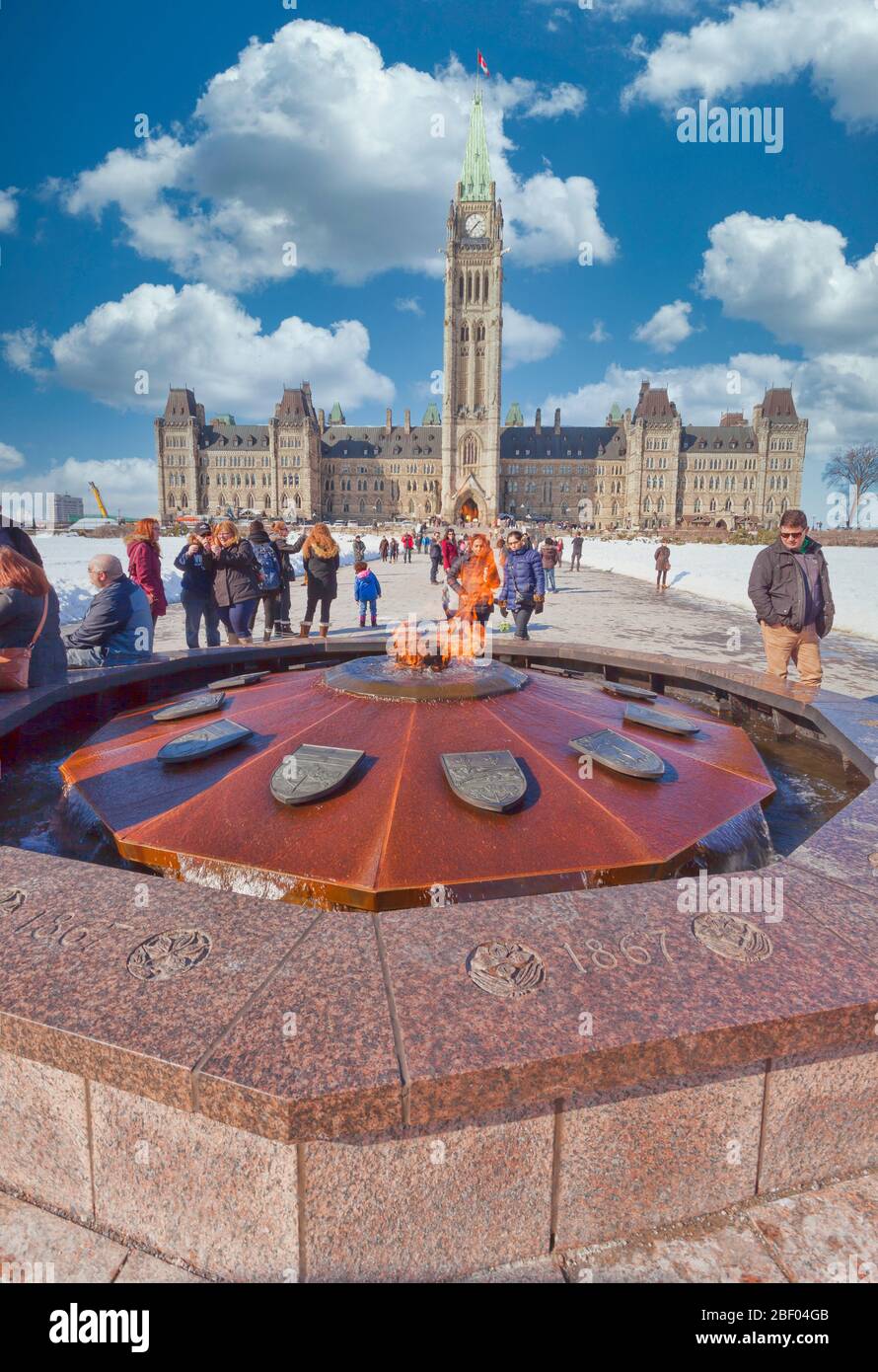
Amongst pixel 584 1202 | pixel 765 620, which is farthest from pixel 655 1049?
pixel 765 620

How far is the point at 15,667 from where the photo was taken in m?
3.96

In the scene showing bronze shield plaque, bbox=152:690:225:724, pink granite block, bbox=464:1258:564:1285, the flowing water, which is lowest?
pink granite block, bbox=464:1258:564:1285

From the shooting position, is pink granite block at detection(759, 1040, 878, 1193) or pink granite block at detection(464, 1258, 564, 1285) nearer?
pink granite block at detection(464, 1258, 564, 1285)

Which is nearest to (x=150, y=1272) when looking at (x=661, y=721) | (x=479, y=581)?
(x=661, y=721)

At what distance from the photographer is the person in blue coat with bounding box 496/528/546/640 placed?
353 inches

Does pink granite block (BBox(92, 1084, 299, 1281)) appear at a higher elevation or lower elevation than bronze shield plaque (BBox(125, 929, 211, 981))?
lower

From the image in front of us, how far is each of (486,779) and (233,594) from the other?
5.77m

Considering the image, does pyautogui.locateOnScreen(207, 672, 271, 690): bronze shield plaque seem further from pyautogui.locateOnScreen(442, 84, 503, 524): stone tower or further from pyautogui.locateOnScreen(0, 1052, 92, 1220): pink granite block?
pyautogui.locateOnScreen(442, 84, 503, 524): stone tower

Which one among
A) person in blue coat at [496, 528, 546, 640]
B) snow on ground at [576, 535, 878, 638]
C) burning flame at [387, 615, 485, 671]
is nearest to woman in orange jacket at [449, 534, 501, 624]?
person in blue coat at [496, 528, 546, 640]

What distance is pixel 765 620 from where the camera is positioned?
5.50 metres

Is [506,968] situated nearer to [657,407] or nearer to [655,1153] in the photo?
[655,1153]

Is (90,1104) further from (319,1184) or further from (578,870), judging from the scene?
(578,870)

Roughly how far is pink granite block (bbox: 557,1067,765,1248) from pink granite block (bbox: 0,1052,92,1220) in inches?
45.0

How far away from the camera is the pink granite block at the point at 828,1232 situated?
1.61 metres
